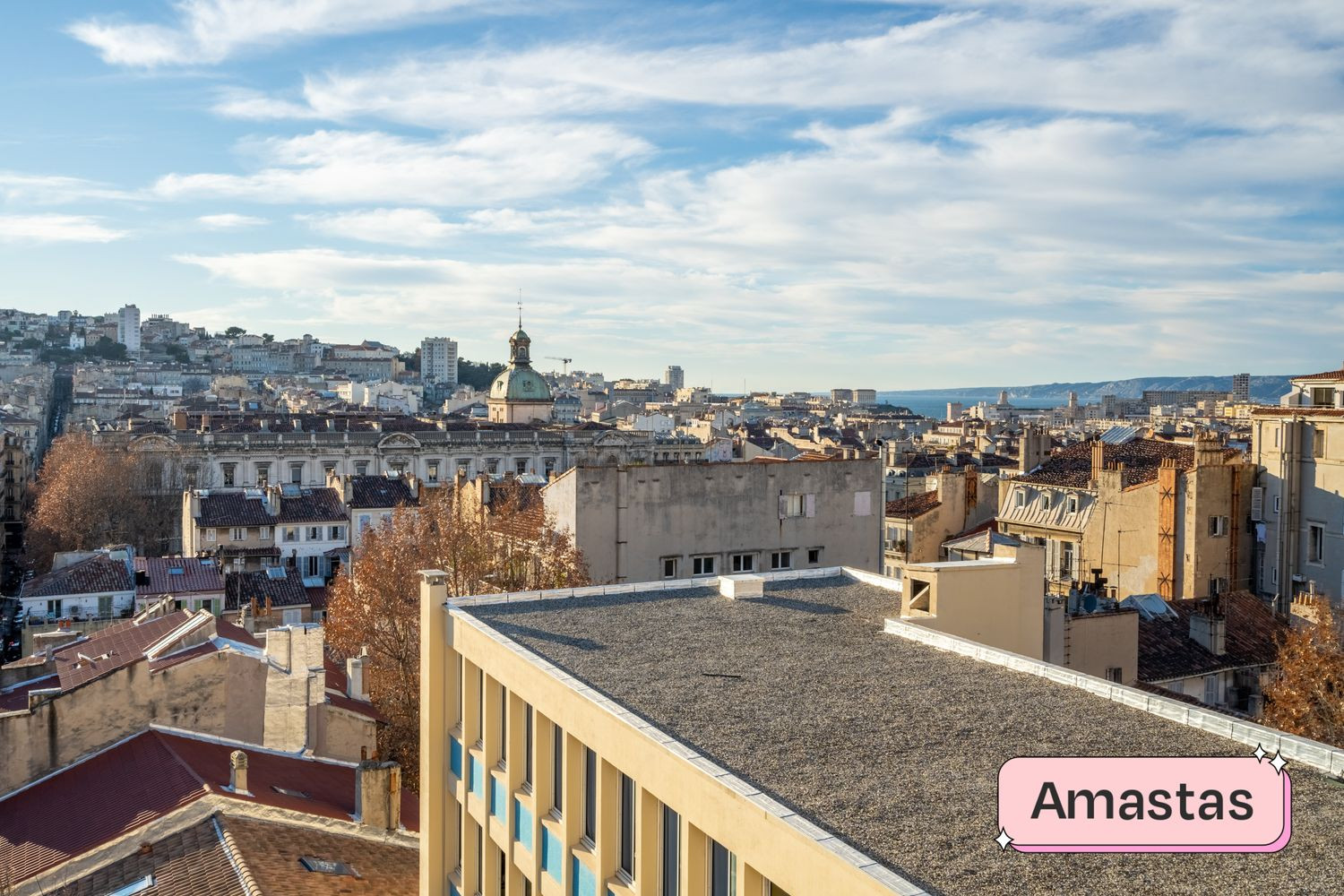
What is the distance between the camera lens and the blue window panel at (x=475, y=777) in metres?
16.2

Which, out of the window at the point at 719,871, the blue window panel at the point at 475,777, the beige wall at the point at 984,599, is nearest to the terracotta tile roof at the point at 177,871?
the blue window panel at the point at 475,777

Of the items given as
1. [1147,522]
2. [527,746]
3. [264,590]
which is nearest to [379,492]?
[264,590]

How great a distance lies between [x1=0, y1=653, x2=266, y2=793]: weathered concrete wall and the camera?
24547 millimetres

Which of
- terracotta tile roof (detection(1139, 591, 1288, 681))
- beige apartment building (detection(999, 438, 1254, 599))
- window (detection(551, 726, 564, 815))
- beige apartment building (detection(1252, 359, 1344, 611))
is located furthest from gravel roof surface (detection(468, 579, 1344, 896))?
beige apartment building (detection(1252, 359, 1344, 611))

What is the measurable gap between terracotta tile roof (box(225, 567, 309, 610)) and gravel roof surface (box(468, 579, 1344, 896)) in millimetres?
36591

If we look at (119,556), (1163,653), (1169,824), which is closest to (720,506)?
(1163,653)

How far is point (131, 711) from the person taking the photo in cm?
2541

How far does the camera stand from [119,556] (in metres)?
53.3

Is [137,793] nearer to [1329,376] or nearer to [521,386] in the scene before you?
[1329,376]

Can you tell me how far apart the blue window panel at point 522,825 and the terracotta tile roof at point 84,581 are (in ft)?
129

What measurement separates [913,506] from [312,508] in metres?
32.5

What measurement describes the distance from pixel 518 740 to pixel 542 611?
8.59ft

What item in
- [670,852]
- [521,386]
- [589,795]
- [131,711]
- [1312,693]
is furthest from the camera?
[521,386]

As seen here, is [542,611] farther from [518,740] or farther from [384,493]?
[384,493]
